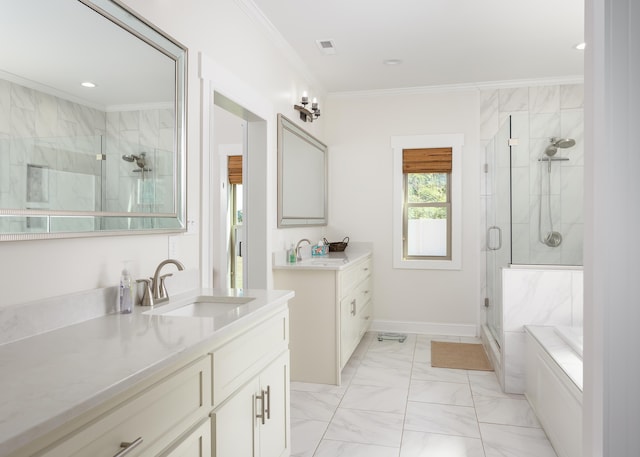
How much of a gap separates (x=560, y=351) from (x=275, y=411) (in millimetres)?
1668

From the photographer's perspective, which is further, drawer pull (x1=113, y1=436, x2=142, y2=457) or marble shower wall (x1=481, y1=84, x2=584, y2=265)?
marble shower wall (x1=481, y1=84, x2=584, y2=265)

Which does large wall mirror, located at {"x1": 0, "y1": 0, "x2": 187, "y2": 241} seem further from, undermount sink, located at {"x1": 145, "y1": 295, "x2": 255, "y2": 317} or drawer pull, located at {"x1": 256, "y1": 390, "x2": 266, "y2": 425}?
drawer pull, located at {"x1": 256, "y1": 390, "x2": 266, "y2": 425}

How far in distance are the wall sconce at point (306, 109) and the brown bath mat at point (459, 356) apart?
246 cm

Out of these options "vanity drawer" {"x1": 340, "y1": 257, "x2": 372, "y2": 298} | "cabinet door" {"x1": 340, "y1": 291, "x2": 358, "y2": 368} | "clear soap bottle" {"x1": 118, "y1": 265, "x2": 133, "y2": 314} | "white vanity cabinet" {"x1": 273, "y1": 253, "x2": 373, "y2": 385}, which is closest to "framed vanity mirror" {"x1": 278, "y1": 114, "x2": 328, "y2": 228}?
"white vanity cabinet" {"x1": 273, "y1": 253, "x2": 373, "y2": 385}

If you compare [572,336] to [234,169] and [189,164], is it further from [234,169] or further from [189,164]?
[234,169]

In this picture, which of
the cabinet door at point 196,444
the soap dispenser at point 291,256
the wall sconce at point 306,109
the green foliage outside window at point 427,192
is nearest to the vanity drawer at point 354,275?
the soap dispenser at point 291,256

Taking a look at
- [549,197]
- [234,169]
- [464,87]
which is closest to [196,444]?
[549,197]

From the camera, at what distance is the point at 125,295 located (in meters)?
1.80

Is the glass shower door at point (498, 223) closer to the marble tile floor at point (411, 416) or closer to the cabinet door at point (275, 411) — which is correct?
the marble tile floor at point (411, 416)

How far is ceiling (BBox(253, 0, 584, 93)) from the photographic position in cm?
321

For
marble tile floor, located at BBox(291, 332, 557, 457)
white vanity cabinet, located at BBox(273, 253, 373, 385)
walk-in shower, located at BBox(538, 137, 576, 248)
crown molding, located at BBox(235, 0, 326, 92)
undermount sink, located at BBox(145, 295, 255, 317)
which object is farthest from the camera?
white vanity cabinet, located at BBox(273, 253, 373, 385)

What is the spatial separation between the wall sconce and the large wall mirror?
1.95 meters

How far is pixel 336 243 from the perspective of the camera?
5.08 meters

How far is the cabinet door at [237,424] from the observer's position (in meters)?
1.51
